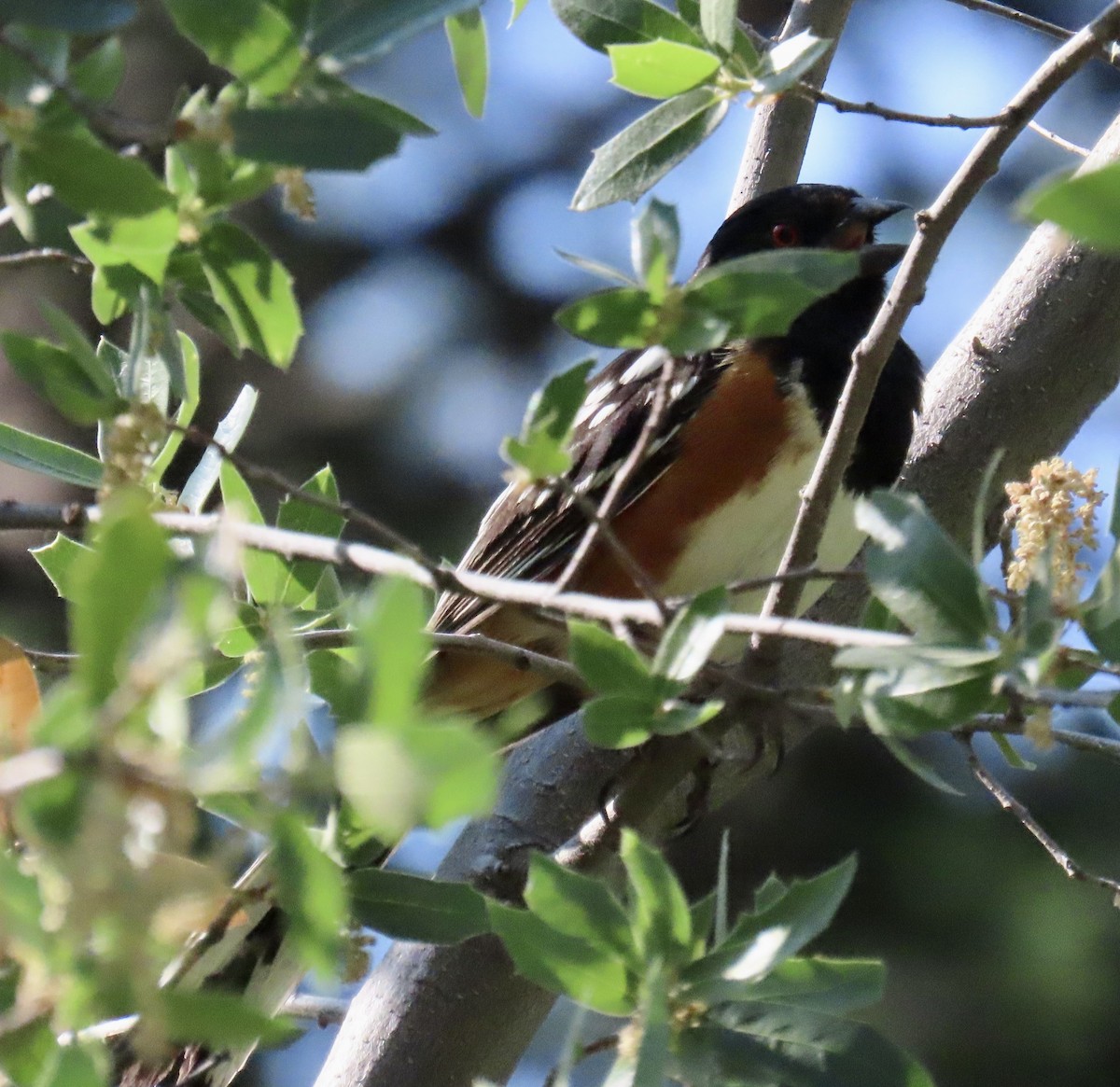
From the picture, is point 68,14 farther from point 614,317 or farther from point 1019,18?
point 1019,18

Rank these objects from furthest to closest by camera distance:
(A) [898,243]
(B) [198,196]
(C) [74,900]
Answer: (A) [898,243]
(B) [198,196]
(C) [74,900]

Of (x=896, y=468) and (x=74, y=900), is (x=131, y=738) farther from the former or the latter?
(x=896, y=468)

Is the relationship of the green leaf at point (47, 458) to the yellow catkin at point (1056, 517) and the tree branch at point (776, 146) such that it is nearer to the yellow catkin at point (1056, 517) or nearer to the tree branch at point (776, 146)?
the yellow catkin at point (1056, 517)

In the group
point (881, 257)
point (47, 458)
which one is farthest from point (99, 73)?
point (881, 257)

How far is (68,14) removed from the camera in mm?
994

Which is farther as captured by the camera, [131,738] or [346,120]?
[346,120]

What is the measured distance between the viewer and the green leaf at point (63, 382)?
4.02ft

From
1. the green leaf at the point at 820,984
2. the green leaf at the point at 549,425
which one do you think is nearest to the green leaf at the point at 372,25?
the green leaf at the point at 549,425

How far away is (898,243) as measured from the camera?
262 centimetres

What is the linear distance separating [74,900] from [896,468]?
6.61 feet

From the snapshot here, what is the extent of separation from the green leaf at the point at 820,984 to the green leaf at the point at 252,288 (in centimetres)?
61

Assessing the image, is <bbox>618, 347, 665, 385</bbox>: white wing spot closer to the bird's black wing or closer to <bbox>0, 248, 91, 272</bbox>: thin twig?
the bird's black wing

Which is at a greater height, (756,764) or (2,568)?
(756,764)

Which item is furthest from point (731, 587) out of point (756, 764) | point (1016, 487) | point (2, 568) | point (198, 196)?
point (2, 568)
